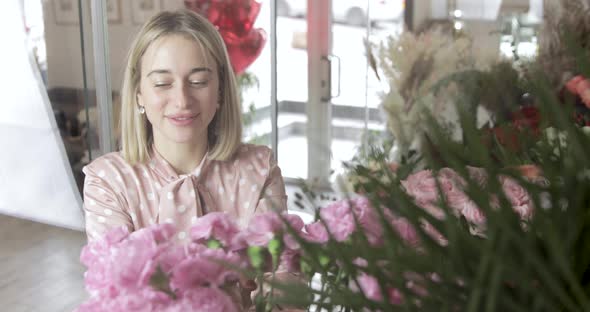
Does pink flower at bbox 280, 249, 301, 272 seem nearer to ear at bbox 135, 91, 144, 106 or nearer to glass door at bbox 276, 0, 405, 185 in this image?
ear at bbox 135, 91, 144, 106

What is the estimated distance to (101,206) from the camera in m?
1.28

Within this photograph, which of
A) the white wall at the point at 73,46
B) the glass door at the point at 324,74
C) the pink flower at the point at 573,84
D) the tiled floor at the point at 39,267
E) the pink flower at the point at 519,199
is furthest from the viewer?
the glass door at the point at 324,74

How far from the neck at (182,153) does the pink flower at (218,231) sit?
715 mm

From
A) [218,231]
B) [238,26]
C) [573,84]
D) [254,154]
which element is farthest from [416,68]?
[238,26]

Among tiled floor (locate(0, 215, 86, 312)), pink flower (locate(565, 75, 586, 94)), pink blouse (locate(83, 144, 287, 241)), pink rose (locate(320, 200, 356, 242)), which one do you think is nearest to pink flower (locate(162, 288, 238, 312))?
pink rose (locate(320, 200, 356, 242))

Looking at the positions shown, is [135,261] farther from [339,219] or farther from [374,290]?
[374,290]

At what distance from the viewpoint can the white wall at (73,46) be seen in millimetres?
4070

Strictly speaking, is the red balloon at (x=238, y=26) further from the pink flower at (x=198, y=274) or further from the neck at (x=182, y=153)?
the pink flower at (x=198, y=274)

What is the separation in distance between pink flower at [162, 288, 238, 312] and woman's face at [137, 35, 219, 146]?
801mm

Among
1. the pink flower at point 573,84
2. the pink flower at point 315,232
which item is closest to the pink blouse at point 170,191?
the pink flower at point 573,84

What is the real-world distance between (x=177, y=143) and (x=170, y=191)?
0.34 ft

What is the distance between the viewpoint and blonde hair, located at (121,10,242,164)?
133 cm

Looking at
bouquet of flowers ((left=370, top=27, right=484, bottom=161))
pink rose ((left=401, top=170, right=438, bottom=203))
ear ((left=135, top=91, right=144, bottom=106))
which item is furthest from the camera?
bouquet of flowers ((left=370, top=27, right=484, bottom=161))

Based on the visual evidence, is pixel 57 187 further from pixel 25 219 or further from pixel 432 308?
pixel 432 308
